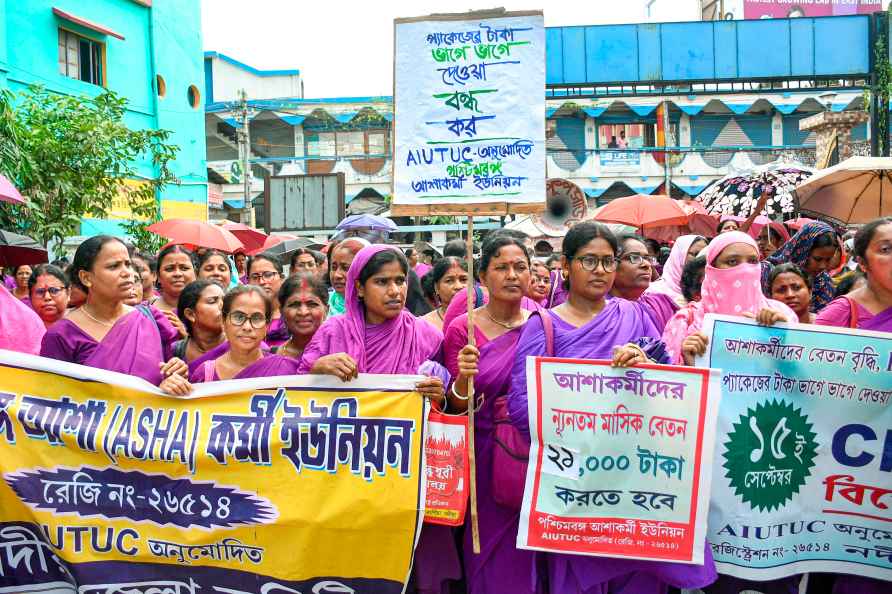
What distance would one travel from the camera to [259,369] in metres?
3.60

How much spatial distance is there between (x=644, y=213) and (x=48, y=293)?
267 inches

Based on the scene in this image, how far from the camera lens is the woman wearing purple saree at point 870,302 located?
11.2 ft

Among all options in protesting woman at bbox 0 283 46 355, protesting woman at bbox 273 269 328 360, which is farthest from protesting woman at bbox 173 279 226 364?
protesting woman at bbox 0 283 46 355

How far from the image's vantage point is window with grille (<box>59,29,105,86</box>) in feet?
53.8

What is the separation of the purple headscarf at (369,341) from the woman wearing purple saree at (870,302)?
72.2 inches

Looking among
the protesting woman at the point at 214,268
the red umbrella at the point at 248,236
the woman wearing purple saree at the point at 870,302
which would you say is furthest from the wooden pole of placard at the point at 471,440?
the red umbrella at the point at 248,236

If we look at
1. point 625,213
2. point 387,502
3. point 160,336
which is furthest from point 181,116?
point 387,502

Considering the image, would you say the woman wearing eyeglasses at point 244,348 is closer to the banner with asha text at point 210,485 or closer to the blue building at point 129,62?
the banner with asha text at point 210,485

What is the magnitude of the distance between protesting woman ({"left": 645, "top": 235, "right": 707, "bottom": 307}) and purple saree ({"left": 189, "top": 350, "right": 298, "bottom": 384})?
7.29ft

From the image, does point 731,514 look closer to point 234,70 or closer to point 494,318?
point 494,318

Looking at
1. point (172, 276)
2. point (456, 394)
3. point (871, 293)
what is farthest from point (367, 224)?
point (871, 293)

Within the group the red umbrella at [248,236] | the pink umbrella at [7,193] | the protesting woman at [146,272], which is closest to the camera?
the pink umbrella at [7,193]

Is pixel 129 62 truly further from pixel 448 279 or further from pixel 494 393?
pixel 494 393

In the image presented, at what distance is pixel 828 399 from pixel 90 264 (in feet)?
10.9
